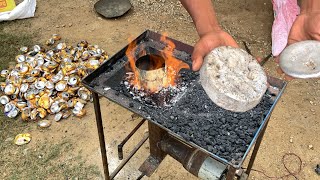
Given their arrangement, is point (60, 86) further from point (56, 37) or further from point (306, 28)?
point (306, 28)

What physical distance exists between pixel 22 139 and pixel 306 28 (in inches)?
106

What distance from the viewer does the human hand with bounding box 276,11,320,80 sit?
2.39 meters

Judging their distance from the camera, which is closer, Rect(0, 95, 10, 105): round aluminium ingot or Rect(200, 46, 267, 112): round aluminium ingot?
Rect(200, 46, 267, 112): round aluminium ingot

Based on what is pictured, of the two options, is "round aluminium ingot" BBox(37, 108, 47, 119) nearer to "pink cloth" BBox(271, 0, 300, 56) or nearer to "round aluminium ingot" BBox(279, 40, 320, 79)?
"round aluminium ingot" BBox(279, 40, 320, 79)

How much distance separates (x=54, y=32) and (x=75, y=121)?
167 centimetres

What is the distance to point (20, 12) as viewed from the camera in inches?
177

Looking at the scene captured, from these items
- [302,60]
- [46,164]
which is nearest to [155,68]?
[302,60]

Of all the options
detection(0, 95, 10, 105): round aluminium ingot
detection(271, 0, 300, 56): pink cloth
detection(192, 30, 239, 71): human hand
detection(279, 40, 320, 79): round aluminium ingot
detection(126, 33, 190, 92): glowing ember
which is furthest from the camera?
detection(271, 0, 300, 56): pink cloth

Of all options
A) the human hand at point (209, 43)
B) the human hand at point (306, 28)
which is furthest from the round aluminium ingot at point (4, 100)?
the human hand at point (306, 28)

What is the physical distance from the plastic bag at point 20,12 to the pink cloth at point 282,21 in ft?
11.0

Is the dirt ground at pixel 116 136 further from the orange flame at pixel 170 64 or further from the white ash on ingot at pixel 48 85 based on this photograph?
the orange flame at pixel 170 64

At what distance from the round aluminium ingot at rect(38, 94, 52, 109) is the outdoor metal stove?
4.15ft

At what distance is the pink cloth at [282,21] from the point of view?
388 cm

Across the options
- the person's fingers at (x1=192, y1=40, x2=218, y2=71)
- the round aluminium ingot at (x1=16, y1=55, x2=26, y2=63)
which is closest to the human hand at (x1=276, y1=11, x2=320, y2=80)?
the person's fingers at (x1=192, y1=40, x2=218, y2=71)
